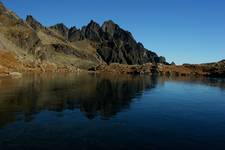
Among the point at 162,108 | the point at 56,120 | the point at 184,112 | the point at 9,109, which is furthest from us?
the point at 162,108

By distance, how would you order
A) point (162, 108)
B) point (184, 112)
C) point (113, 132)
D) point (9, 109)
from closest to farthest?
point (113, 132)
point (9, 109)
point (184, 112)
point (162, 108)

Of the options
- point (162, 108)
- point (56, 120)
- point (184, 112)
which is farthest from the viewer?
point (162, 108)

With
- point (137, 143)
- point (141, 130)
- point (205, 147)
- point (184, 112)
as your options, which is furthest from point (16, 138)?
point (184, 112)

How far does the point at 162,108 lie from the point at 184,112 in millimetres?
6020

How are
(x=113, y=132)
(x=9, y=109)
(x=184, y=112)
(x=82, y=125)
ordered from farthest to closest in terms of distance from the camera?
(x=184, y=112) < (x=9, y=109) < (x=82, y=125) < (x=113, y=132)

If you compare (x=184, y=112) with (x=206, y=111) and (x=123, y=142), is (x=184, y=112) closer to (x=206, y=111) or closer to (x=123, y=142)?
(x=206, y=111)

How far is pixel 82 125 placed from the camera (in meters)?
45.2

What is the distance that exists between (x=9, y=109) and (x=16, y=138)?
21659mm

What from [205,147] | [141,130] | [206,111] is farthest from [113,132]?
[206,111]

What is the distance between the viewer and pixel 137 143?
3584 centimetres

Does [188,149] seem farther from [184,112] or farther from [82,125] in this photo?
[184,112]

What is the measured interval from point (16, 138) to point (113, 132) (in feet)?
43.6

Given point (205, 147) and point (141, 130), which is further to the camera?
point (141, 130)

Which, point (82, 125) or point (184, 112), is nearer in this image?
point (82, 125)
